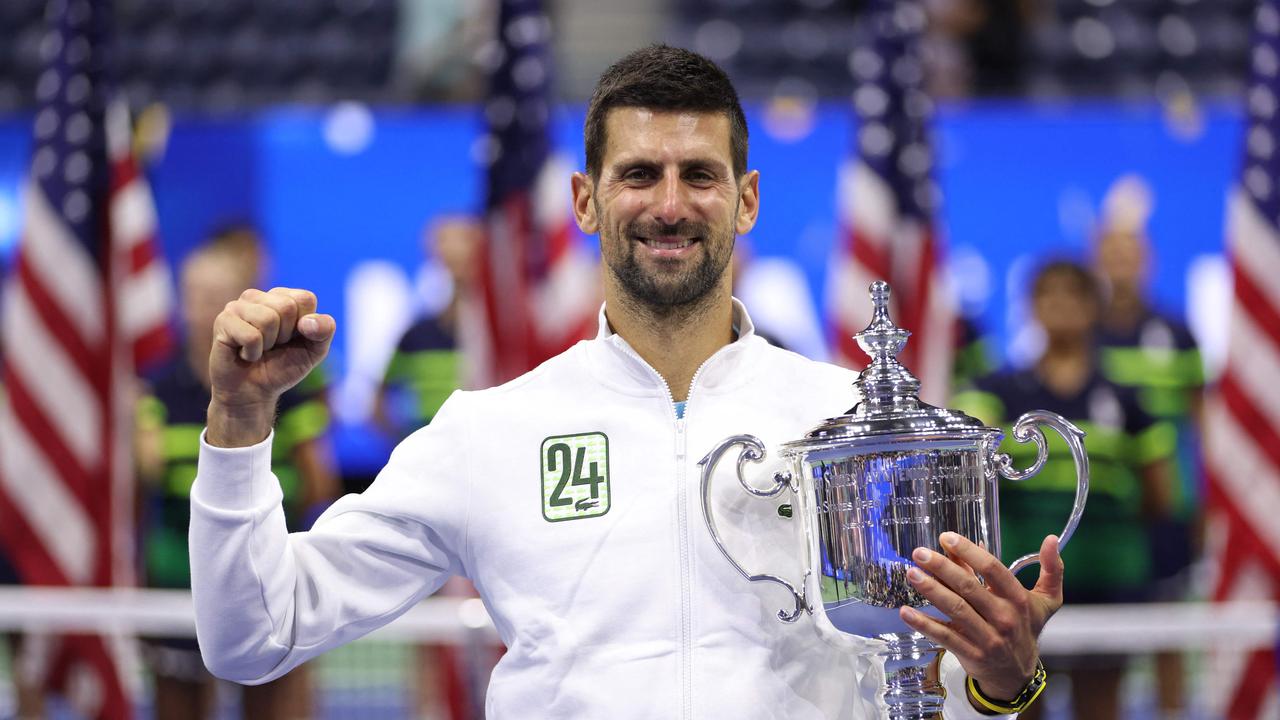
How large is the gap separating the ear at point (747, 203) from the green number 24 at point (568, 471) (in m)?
0.42

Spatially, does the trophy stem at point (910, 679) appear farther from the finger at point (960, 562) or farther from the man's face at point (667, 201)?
the man's face at point (667, 201)

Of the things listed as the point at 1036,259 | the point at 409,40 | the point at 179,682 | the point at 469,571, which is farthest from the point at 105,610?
the point at 409,40

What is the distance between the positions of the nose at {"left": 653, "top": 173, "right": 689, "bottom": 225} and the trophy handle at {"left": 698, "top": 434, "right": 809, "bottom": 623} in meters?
0.32

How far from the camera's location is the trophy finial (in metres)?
2.08

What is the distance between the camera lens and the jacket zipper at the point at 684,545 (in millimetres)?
2078

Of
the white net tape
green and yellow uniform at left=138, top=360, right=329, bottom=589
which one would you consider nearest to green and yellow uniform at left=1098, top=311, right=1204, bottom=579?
the white net tape

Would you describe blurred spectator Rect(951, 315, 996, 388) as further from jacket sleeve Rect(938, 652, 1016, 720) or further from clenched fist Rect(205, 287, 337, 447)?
clenched fist Rect(205, 287, 337, 447)

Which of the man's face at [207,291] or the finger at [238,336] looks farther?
the man's face at [207,291]

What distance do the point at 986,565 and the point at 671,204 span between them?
0.66 m

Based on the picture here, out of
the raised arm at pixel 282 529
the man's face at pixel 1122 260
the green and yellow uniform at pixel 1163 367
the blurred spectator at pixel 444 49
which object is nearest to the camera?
the raised arm at pixel 282 529

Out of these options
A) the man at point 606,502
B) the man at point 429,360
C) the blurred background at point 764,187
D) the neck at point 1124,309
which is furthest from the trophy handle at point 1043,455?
the man at point 429,360

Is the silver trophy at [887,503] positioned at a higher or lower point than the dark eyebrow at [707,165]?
Answer: lower

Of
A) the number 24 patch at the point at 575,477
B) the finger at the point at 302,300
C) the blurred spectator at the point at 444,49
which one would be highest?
the blurred spectator at the point at 444,49

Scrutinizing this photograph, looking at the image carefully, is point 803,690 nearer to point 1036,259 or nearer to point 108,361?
point 108,361
